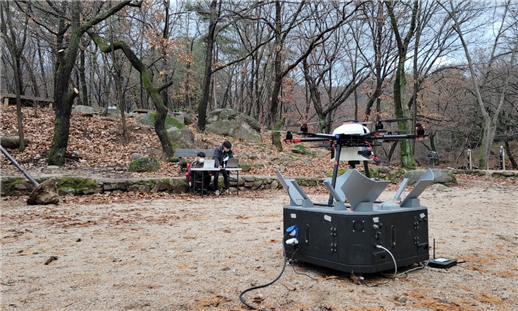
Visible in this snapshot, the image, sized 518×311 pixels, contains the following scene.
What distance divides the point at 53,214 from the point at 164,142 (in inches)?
216

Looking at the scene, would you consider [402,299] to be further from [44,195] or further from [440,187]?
[440,187]

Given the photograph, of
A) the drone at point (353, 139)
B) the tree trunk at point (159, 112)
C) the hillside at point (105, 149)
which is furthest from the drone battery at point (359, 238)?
the tree trunk at point (159, 112)

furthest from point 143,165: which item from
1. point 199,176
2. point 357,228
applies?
point 357,228

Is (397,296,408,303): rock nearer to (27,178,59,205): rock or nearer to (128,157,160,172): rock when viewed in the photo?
(27,178,59,205): rock

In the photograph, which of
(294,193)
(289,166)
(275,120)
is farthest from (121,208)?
(275,120)

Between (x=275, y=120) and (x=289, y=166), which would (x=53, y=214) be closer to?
(x=289, y=166)

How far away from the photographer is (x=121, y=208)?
6852mm

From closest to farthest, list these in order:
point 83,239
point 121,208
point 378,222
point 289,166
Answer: point 378,222, point 83,239, point 121,208, point 289,166

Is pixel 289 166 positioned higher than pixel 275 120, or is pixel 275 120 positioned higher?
pixel 275 120

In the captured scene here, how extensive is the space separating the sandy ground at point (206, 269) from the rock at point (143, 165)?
3931 mm

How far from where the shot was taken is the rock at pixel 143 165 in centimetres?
1005

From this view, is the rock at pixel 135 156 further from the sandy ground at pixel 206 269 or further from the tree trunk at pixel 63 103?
the sandy ground at pixel 206 269

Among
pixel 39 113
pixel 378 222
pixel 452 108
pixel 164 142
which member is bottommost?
pixel 378 222

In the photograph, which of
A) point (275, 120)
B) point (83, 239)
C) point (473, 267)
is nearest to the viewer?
point (473, 267)
